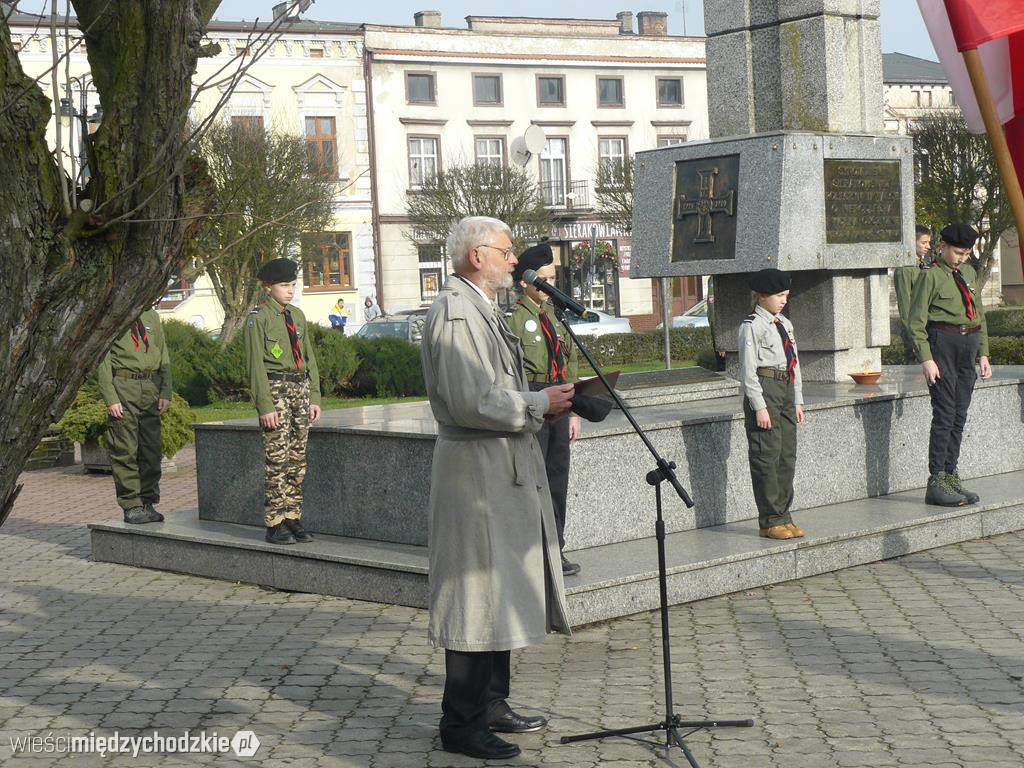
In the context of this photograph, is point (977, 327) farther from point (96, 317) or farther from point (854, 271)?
point (96, 317)

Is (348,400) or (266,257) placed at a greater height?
(266,257)

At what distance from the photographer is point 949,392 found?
10.3m

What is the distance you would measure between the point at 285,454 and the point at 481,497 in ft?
13.2

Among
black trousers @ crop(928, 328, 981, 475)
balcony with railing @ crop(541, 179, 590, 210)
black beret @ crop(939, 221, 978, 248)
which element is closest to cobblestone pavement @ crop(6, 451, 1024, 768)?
black trousers @ crop(928, 328, 981, 475)

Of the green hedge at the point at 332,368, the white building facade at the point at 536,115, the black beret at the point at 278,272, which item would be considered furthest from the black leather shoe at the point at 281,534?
the white building facade at the point at 536,115

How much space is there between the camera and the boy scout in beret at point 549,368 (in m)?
8.36

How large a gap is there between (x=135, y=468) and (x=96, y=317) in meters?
7.30

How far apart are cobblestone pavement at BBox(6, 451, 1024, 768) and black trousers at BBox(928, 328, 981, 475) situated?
0.74m

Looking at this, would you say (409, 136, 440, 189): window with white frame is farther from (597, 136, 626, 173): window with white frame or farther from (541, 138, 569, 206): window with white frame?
(597, 136, 626, 173): window with white frame

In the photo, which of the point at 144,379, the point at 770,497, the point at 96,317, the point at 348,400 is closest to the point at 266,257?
the point at 348,400

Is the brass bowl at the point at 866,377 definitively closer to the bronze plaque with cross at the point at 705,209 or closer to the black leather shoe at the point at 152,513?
the bronze plaque with cross at the point at 705,209

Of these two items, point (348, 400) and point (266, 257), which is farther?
point (266, 257)

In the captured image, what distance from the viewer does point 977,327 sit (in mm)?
10445

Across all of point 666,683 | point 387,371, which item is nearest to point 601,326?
point 387,371
